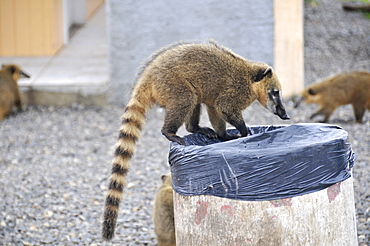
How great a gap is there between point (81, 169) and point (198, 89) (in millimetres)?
2707

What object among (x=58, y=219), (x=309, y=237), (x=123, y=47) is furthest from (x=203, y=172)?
(x=123, y=47)

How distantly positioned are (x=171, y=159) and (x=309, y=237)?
2.88 ft

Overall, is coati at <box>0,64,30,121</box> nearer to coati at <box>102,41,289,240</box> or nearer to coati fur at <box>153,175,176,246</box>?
coati at <box>102,41,289,240</box>

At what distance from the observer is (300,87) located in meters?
8.65

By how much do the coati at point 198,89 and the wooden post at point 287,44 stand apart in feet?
14.8

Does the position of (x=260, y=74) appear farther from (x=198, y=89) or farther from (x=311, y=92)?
(x=311, y=92)

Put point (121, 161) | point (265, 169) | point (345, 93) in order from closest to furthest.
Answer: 1. point (265, 169)
2. point (121, 161)
3. point (345, 93)

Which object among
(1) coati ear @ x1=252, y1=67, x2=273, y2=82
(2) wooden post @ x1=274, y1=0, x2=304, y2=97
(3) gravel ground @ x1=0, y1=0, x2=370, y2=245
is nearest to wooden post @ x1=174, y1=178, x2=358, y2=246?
(1) coati ear @ x1=252, y1=67, x2=273, y2=82

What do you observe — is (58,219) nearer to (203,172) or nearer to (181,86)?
(181,86)

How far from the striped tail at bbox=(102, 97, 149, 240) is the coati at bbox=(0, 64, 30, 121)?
4.81m

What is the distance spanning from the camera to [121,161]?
3354 mm

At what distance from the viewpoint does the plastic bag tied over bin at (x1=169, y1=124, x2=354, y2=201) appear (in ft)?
8.82

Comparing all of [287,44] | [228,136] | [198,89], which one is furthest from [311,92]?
[198,89]

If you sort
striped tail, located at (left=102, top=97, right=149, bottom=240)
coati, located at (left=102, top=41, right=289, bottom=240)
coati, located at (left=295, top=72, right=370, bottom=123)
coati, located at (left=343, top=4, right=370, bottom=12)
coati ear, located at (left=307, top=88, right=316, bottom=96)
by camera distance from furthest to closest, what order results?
coati, located at (left=343, top=4, right=370, bottom=12) → coati ear, located at (left=307, top=88, right=316, bottom=96) → coati, located at (left=295, top=72, right=370, bottom=123) → coati, located at (left=102, top=41, right=289, bottom=240) → striped tail, located at (left=102, top=97, right=149, bottom=240)
